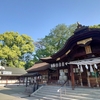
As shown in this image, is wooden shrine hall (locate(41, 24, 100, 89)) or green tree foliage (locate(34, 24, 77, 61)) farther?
green tree foliage (locate(34, 24, 77, 61))

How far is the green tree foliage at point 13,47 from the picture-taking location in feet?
98.6

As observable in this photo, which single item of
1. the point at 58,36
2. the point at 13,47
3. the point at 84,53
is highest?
the point at 58,36

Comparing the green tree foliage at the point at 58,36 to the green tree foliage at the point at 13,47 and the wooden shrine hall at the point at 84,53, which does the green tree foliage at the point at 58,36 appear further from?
the wooden shrine hall at the point at 84,53

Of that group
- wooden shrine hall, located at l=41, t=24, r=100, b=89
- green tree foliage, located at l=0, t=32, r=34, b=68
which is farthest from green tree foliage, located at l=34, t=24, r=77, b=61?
wooden shrine hall, located at l=41, t=24, r=100, b=89

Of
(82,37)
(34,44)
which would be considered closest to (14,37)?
(34,44)

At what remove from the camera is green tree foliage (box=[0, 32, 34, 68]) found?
30062 mm

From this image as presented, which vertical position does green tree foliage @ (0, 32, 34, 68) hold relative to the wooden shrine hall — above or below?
above

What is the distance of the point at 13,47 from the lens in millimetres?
32125

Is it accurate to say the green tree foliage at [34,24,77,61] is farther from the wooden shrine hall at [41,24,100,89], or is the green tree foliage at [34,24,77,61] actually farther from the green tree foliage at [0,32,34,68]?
the wooden shrine hall at [41,24,100,89]

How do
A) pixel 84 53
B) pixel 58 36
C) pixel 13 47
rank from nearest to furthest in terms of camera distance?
pixel 84 53 → pixel 58 36 → pixel 13 47

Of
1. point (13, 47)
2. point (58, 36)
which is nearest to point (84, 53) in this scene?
point (58, 36)

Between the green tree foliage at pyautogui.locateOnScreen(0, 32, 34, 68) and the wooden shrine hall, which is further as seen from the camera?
the green tree foliage at pyautogui.locateOnScreen(0, 32, 34, 68)

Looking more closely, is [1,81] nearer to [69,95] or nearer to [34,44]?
[34,44]

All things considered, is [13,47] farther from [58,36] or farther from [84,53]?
[84,53]
